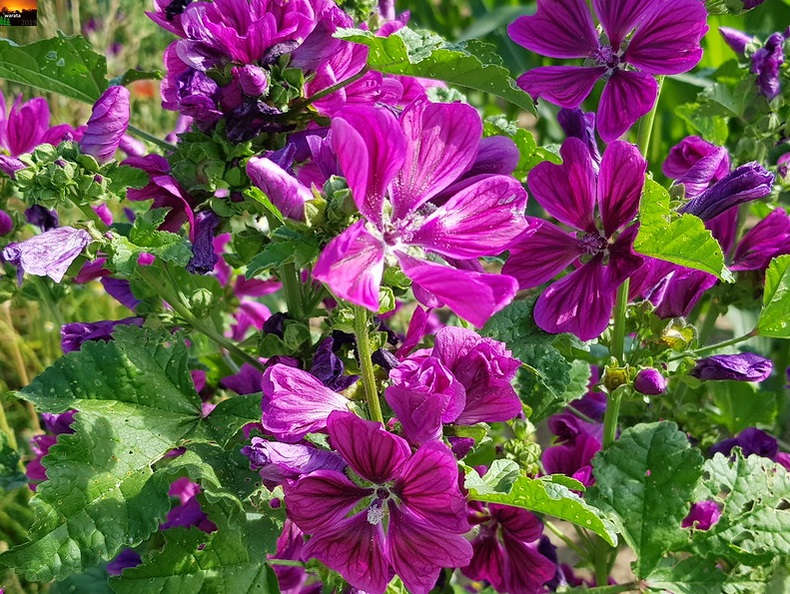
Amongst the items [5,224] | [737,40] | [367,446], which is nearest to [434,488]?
[367,446]

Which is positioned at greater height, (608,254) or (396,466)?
(608,254)

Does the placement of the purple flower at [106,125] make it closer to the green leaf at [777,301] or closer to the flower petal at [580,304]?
the flower petal at [580,304]

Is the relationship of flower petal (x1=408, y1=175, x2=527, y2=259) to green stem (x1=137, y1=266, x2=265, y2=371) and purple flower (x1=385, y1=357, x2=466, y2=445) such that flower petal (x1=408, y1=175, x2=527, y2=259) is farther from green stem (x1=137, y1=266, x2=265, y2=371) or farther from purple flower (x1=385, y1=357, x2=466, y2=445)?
green stem (x1=137, y1=266, x2=265, y2=371)

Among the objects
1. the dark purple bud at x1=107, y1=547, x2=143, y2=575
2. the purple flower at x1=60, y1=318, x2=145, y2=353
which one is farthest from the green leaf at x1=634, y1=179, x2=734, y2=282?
the dark purple bud at x1=107, y1=547, x2=143, y2=575

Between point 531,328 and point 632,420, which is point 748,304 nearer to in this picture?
point 632,420


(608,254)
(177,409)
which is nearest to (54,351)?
(177,409)
